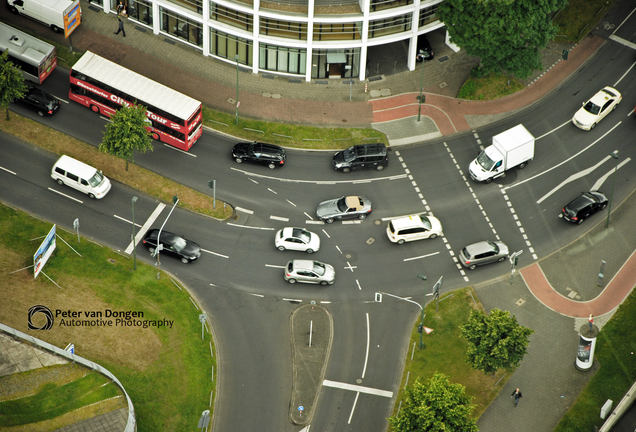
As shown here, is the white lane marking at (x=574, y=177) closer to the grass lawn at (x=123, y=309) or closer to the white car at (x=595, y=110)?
the white car at (x=595, y=110)

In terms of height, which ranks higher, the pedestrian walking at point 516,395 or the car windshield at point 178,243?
the car windshield at point 178,243

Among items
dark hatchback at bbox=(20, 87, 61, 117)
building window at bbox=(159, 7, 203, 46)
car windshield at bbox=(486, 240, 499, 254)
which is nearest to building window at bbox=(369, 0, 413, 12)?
building window at bbox=(159, 7, 203, 46)

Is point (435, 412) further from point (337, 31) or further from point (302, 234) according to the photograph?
point (337, 31)

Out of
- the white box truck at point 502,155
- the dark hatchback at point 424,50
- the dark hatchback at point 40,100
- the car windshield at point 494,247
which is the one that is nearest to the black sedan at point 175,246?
the dark hatchback at point 40,100

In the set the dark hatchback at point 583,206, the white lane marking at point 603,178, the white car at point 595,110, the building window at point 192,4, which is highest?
the building window at point 192,4

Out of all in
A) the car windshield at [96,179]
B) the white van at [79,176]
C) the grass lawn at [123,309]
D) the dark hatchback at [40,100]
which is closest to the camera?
the grass lawn at [123,309]

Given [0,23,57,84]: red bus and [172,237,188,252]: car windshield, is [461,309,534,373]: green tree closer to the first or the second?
[172,237,188,252]: car windshield

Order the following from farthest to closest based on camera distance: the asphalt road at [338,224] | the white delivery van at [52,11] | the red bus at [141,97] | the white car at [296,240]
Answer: the white delivery van at [52,11], the red bus at [141,97], the white car at [296,240], the asphalt road at [338,224]
